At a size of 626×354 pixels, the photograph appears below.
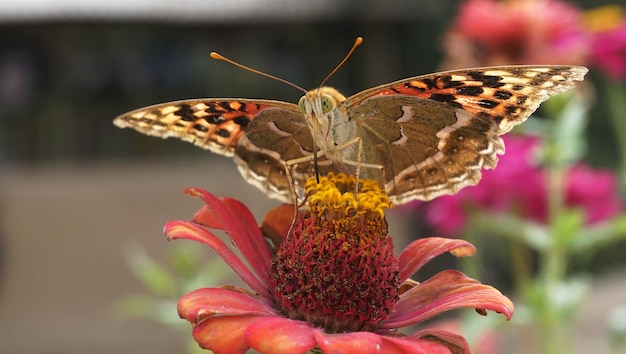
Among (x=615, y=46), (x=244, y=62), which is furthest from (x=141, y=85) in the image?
(x=615, y=46)

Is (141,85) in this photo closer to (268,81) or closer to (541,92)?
(268,81)

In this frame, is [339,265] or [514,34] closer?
[339,265]

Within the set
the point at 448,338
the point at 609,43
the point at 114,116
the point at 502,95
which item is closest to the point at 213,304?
the point at 448,338

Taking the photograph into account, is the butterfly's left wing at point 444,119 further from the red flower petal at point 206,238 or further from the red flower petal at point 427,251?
the red flower petal at point 206,238

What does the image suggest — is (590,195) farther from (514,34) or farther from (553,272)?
(514,34)

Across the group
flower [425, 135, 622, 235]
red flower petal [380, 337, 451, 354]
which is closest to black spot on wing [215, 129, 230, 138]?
red flower petal [380, 337, 451, 354]

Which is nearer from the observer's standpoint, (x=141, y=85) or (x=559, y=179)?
(x=559, y=179)
